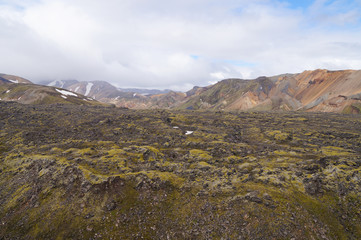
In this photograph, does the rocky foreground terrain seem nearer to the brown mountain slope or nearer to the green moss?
the green moss

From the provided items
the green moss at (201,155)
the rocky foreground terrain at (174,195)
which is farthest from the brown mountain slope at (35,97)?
the green moss at (201,155)

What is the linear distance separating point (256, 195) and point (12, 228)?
2751 cm

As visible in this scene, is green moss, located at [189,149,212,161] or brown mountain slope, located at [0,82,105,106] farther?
brown mountain slope, located at [0,82,105,106]

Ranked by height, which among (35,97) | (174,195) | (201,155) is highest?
(35,97)

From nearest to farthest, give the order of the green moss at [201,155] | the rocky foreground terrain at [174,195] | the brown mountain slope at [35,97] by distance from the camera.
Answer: the rocky foreground terrain at [174,195], the green moss at [201,155], the brown mountain slope at [35,97]

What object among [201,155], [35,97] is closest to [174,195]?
[201,155]

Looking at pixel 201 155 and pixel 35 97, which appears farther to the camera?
pixel 35 97

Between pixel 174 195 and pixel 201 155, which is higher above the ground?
pixel 201 155

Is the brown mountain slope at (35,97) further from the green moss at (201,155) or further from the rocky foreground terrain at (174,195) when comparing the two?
the green moss at (201,155)

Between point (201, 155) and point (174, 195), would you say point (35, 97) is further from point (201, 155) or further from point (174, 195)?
point (174, 195)

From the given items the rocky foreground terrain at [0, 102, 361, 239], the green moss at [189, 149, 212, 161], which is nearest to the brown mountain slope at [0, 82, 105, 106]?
the rocky foreground terrain at [0, 102, 361, 239]

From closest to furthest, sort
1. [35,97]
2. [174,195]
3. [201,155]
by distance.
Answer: [174,195], [201,155], [35,97]

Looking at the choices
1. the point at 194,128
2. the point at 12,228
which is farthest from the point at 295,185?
the point at 194,128

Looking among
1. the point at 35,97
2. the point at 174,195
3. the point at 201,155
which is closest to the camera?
the point at 174,195
